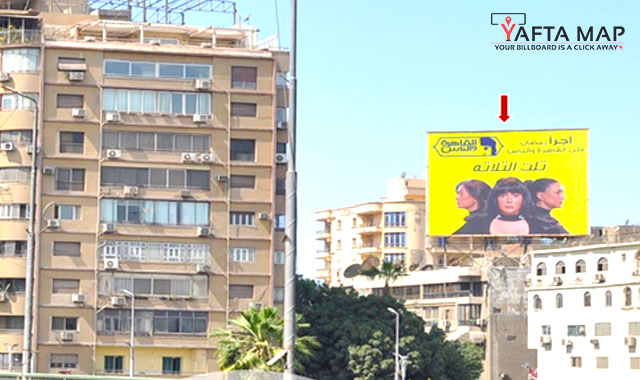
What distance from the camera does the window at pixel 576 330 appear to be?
279ft

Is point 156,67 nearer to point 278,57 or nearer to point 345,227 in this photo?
point 278,57

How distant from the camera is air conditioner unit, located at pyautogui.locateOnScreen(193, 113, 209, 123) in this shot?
7350 centimetres

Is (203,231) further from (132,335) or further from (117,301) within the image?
(132,335)

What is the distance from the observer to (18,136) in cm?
7256

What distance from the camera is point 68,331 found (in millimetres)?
70562

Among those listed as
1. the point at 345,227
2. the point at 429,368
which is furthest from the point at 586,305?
the point at 345,227

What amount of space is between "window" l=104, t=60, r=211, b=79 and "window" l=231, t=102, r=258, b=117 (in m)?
2.11

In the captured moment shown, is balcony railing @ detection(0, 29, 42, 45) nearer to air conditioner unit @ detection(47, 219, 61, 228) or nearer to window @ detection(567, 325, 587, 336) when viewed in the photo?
air conditioner unit @ detection(47, 219, 61, 228)

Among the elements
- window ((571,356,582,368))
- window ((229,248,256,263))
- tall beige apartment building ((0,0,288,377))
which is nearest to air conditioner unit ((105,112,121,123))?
tall beige apartment building ((0,0,288,377))

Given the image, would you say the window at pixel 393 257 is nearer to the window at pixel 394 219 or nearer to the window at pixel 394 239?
the window at pixel 394 239

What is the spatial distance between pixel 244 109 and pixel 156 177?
19.5 feet

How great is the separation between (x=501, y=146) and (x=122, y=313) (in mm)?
26894

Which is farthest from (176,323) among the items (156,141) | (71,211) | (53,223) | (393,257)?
(393,257)

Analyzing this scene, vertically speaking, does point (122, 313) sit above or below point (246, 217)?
below
